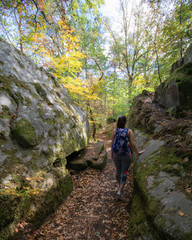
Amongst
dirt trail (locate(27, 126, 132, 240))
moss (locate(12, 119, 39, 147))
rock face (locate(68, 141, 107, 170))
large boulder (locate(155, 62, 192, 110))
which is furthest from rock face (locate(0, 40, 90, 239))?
large boulder (locate(155, 62, 192, 110))

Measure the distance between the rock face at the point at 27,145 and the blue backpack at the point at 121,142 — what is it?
7.19 ft

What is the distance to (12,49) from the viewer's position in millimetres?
5086

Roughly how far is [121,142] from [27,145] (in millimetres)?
2810

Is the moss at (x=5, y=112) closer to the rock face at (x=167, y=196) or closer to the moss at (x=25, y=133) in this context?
the moss at (x=25, y=133)

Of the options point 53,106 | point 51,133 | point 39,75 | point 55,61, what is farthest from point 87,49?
point 51,133

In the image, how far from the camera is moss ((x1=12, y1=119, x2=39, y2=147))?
3.33 metres

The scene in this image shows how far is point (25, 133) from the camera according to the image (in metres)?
3.46

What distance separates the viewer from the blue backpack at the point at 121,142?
11.2 ft

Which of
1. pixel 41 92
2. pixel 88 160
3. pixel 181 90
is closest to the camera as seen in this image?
pixel 181 90

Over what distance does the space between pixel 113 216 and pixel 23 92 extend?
5.00 meters

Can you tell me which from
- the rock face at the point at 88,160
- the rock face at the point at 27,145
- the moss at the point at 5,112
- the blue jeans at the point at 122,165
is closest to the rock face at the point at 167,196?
the blue jeans at the point at 122,165

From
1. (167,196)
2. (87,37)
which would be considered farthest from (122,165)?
(87,37)

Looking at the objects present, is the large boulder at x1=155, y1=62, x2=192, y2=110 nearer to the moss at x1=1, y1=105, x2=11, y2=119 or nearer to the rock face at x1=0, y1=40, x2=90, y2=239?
the rock face at x1=0, y1=40, x2=90, y2=239

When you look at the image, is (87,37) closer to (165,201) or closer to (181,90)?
(181,90)
